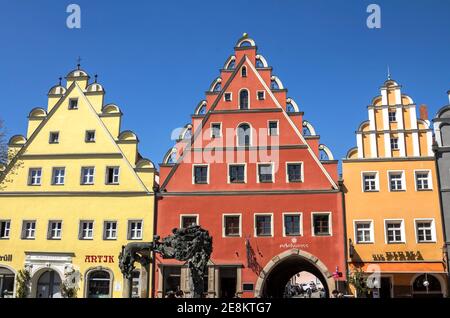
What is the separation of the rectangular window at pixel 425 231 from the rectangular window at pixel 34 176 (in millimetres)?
24154

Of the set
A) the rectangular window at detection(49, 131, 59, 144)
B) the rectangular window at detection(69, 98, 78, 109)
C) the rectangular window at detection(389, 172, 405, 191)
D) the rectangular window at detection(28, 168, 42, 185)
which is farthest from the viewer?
the rectangular window at detection(69, 98, 78, 109)

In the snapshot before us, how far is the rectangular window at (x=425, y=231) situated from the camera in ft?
94.8

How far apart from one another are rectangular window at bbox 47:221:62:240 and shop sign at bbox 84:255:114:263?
2431 mm

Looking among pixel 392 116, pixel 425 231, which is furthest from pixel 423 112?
A: pixel 425 231

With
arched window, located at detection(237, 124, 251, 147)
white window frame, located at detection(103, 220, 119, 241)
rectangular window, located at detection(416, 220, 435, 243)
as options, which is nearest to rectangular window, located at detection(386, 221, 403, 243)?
rectangular window, located at detection(416, 220, 435, 243)

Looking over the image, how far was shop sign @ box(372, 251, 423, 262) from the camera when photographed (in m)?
28.6

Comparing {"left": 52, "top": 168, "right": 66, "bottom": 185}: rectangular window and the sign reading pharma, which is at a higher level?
{"left": 52, "top": 168, "right": 66, "bottom": 185}: rectangular window

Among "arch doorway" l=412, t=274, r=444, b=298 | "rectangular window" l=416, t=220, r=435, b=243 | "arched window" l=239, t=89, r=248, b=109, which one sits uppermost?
"arched window" l=239, t=89, r=248, b=109

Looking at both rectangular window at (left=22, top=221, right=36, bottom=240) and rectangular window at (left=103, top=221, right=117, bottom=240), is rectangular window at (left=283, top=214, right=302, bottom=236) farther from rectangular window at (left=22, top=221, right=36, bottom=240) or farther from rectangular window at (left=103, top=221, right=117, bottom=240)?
rectangular window at (left=22, top=221, right=36, bottom=240)

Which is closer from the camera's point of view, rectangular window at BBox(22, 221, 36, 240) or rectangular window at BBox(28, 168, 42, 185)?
rectangular window at BBox(22, 221, 36, 240)

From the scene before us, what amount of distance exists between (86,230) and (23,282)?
16.2 ft

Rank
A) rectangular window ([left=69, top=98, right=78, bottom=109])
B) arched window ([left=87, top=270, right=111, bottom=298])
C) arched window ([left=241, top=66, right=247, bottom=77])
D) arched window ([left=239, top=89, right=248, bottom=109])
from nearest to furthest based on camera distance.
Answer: arched window ([left=87, top=270, right=111, bottom=298]) → arched window ([left=239, top=89, right=248, bottom=109]) → arched window ([left=241, top=66, right=247, bottom=77]) → rectangular window ([left=69, top=98, right=78, bottom=109])

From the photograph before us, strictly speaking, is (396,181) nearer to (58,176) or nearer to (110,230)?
(110,230)

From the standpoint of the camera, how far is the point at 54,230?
105ft
